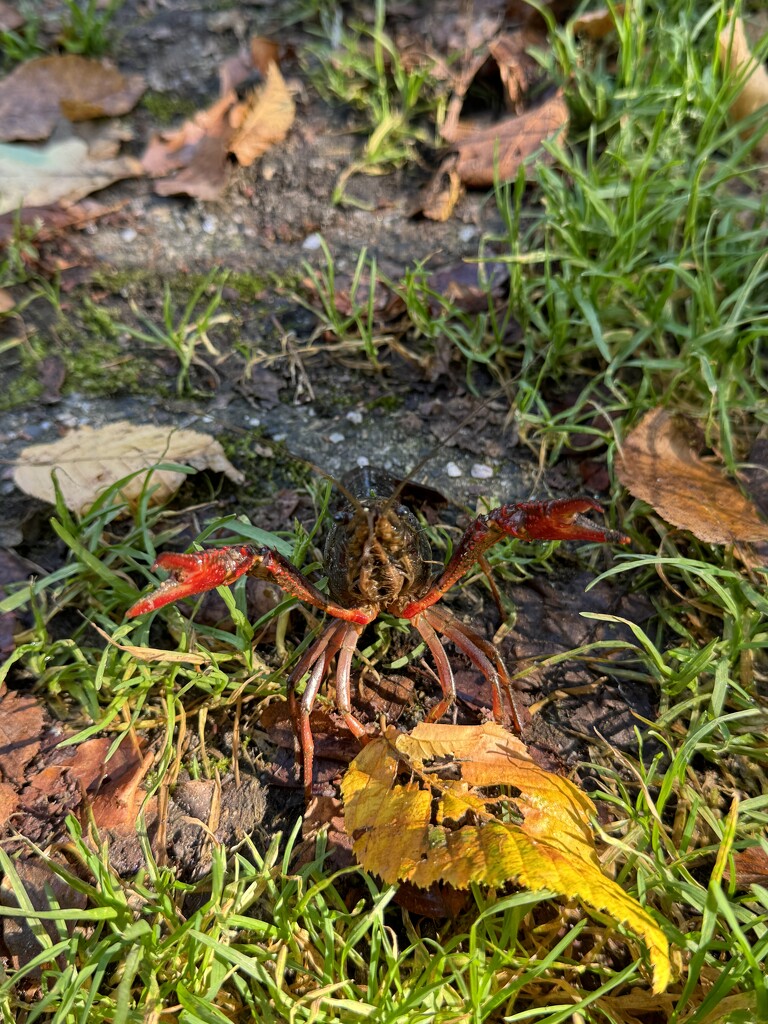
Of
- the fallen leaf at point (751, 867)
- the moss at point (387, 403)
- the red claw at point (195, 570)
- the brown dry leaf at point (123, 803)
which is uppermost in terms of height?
the red claw at point (195, 570)

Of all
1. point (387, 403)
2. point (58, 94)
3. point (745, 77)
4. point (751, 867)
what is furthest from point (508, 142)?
point (751, 867)

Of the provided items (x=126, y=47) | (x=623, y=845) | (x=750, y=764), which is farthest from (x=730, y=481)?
(x=126, y=47)

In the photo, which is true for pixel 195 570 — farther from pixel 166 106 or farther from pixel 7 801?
pixel 166 106

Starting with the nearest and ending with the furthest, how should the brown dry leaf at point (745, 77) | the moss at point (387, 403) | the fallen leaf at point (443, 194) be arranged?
the brown dry leaf at point (745, 77)
the moss at point (387, 403)
the fallen leaf at point (443, 194)

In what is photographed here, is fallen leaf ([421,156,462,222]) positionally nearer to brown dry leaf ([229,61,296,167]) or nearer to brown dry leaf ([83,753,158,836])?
brown dry leaf ([229,61,296,167])

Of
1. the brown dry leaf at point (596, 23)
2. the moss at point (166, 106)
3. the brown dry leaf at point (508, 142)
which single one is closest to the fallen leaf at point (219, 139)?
the moss at point (166, 106)

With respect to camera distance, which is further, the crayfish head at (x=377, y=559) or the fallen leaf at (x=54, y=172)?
the fallen leaf at (x=54, y=172)

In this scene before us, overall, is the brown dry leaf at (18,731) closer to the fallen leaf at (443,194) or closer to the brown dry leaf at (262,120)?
the fallen leaf at (443,194)

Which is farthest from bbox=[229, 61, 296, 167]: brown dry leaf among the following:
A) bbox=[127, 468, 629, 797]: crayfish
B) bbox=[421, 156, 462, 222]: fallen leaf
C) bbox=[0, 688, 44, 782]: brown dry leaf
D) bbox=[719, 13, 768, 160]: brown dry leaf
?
bbox=[0, 688, 44, 782]: brown dry leaf
